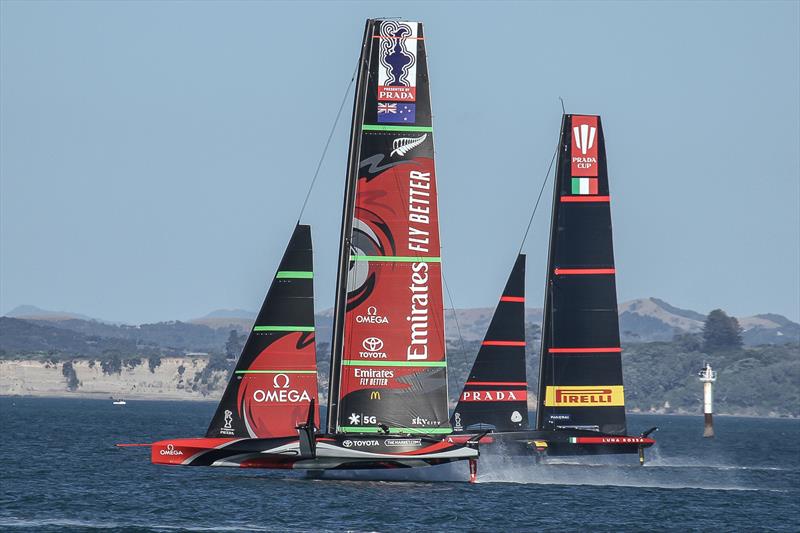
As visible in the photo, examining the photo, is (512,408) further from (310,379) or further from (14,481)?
(14,481)

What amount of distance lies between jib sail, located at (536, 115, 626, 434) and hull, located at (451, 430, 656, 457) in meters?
0.95

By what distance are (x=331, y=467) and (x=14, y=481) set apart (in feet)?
39.2

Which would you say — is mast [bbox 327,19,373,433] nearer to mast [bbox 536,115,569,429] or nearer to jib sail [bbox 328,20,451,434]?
jib sail [bbox 328,20,451,434]

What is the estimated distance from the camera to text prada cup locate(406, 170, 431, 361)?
1740 inches

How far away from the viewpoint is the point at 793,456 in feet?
307

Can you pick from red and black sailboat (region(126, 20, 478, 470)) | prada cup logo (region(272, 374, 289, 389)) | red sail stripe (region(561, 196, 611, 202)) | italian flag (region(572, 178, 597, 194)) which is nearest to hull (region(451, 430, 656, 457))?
red sail stripe (region(561, 196, 611, 202))

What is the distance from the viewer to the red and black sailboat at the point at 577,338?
188 ft

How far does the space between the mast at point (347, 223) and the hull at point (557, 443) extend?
12.8 metres

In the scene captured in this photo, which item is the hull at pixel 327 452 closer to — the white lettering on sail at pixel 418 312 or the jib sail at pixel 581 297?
the white lettering on sail at pixel 418 312

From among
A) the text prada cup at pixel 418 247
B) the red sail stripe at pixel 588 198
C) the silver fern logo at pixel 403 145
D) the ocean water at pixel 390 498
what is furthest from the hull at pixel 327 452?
the red sail stripe at pixel 588 198

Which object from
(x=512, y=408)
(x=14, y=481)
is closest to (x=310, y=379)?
(x=14, y=481)

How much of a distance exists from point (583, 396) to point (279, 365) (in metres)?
16.1

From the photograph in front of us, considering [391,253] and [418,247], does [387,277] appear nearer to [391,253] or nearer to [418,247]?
[391,253]

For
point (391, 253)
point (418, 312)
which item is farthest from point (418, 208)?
point (418, 312)
